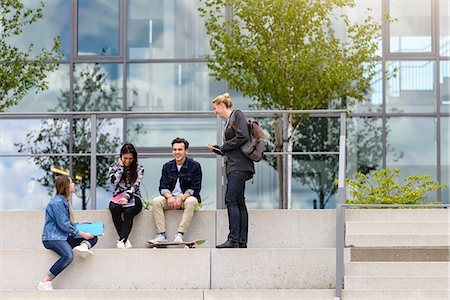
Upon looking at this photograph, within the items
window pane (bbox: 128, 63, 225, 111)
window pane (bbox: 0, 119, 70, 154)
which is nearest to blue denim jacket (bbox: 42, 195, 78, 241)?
window pane (bbox: 0, 119, 70, 154)

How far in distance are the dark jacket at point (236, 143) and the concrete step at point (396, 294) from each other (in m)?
1.77

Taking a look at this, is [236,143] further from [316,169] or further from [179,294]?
[316,169]

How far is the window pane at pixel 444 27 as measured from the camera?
1700 centimetres

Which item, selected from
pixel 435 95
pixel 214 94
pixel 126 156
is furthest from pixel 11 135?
pixel 435 95

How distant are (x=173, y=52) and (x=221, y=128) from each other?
17.2ft

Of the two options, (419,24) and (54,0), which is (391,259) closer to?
(419,24)

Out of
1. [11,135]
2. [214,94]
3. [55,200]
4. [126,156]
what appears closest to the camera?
[55,200]

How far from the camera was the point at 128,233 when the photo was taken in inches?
441

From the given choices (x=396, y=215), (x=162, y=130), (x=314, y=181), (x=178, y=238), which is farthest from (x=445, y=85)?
(x=178, y=238)

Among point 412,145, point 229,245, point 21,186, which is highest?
point 412,145

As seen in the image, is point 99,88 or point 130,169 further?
point 99,88

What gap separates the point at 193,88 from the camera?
55.4 ft

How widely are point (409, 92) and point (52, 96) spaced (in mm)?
6044

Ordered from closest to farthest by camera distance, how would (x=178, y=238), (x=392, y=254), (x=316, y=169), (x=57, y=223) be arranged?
(x=57, y=223) → (x=392, y=254) → (x=178, y=238) → (x=316, y=169)
